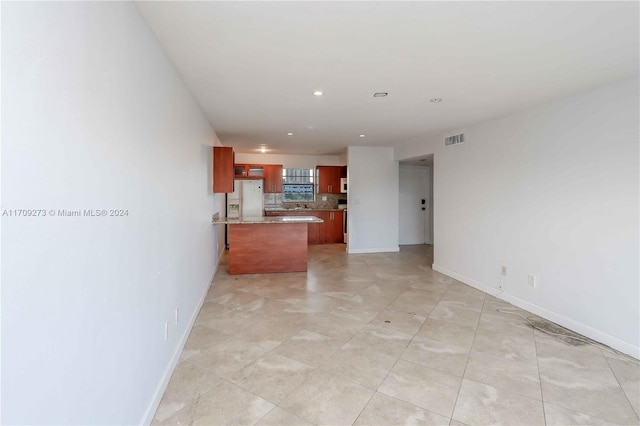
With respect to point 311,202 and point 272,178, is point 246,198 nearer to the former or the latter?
point 272,178

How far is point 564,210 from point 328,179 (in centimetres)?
565

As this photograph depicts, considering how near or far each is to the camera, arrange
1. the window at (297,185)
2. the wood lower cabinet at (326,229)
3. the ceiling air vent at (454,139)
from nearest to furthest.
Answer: the ceiling air vent at (454,139) < the wood lower cabinet at (326,229) < the window at (297,185)

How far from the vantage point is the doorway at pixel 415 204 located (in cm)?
797

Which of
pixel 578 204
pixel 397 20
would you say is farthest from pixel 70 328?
pixel 578 204

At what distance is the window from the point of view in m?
8.49

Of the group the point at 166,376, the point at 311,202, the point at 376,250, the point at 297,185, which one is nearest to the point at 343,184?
the point at 311,202

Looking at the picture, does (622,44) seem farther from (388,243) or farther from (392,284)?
(388,243)

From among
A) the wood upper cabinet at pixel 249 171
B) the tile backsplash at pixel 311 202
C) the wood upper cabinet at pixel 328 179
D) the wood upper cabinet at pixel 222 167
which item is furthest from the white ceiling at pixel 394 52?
the tile backsplash at pixel 311 202

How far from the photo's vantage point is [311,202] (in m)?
8.61

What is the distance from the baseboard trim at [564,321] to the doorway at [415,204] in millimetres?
3444

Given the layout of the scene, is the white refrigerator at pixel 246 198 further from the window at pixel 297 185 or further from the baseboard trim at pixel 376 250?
the baseboard trim at pixel 376 250

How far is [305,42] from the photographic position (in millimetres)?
2027

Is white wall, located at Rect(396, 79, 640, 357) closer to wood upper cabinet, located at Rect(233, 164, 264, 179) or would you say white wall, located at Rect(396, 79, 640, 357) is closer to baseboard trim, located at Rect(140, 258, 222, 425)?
baseboard trim, located at Rect(140, 258, 222, 425)

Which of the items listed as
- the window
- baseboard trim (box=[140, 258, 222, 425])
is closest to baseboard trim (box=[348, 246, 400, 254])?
the window
